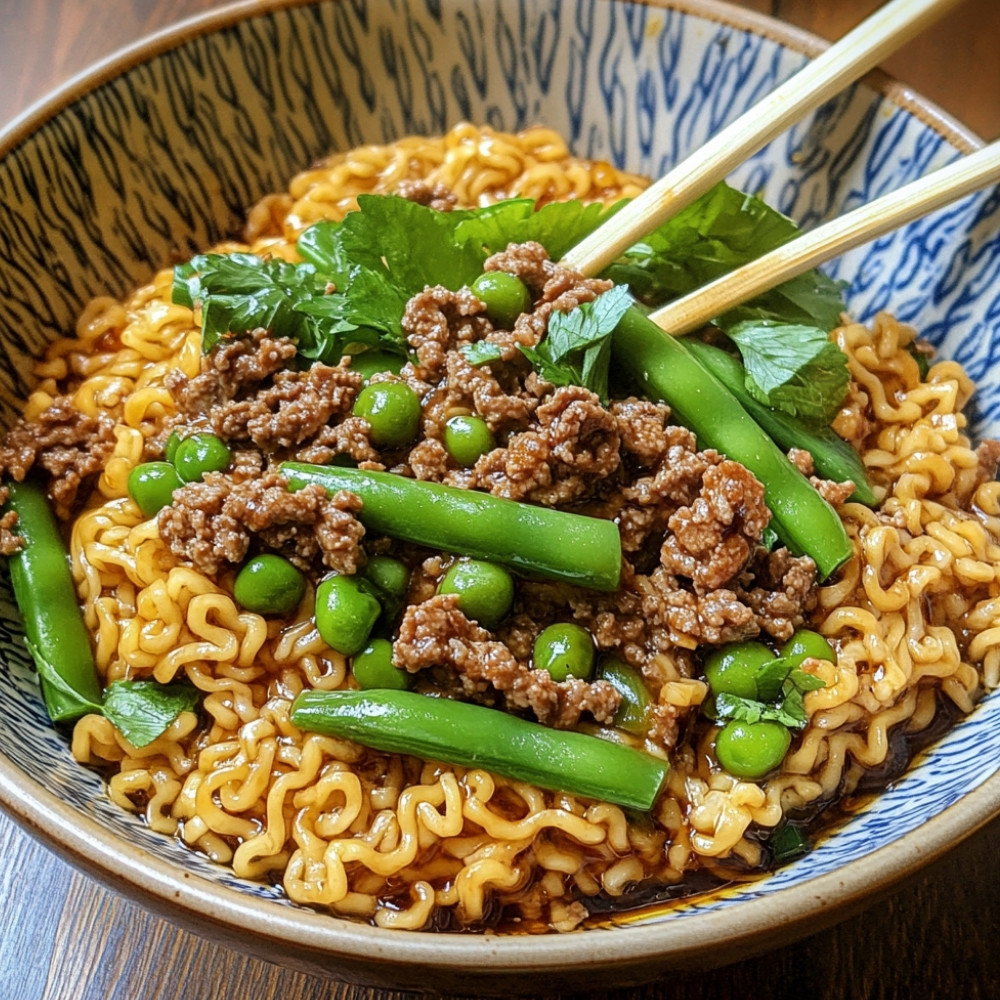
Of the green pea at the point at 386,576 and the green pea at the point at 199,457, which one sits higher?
the green pea at the point at 199,457

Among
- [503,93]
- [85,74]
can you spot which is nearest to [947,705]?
[503,93]

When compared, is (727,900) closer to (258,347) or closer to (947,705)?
(947,705)

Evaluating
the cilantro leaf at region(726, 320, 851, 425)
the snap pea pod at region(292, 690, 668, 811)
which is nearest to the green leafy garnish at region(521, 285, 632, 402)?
the cilantro leaf at region(726, 320, 851, 425)

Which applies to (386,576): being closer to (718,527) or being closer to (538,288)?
(718,527)

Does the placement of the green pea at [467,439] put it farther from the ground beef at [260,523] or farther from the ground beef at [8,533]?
the ground beef at [8,533]

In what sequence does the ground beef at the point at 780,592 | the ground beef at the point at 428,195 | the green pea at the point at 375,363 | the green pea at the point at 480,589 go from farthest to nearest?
the ground beef at the point at 428,195
the green pea at the point at 375,363
the ground beef at the point at 780,592
the green pea at the point at 480,589

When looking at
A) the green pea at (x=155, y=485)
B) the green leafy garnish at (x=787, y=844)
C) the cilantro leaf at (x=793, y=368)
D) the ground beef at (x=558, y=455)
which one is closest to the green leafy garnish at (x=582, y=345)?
the ground beef at (x=558, y=455)
